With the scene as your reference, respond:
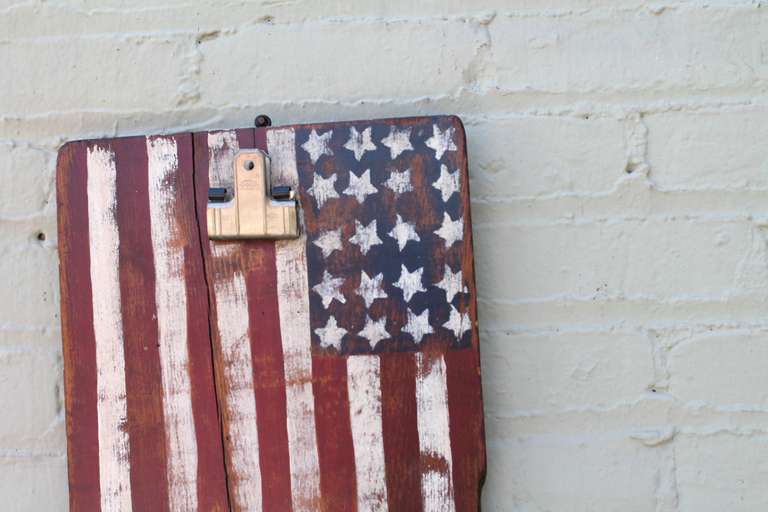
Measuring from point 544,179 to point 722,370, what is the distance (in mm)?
362

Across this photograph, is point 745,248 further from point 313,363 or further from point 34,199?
point 34,199

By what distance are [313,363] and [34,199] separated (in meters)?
0.48

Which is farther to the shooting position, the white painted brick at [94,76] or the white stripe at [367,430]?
the white painted brick at [94,76]

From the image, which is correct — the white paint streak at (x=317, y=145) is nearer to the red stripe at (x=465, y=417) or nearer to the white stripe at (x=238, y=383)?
the white stripe at (x=238, y=383)

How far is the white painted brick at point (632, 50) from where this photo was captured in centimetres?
98

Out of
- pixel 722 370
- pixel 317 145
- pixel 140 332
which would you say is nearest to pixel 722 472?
pixel 722 370

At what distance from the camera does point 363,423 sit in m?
0.89

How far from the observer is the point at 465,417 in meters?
0.89

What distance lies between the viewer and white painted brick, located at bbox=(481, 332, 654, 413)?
950mm

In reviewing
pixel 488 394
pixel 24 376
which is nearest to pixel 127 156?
pixel 24 376

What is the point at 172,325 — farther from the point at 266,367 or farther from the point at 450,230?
the point at 450,230

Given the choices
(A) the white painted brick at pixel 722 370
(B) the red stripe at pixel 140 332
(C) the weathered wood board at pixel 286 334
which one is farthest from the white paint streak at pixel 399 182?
(A) the white painted brick at pixel 722 370

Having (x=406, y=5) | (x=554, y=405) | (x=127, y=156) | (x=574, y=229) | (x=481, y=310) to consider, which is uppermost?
(x=406, y=5)

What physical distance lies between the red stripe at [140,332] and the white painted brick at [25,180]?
5.5 inches
